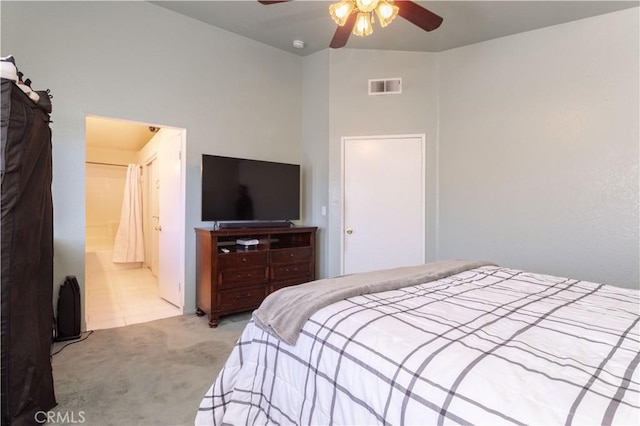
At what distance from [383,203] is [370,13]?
2096mm

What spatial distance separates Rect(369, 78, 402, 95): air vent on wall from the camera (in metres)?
3.67

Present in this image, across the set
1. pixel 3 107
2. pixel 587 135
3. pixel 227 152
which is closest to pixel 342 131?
pixel 227 152

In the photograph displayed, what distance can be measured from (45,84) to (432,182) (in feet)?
12.4

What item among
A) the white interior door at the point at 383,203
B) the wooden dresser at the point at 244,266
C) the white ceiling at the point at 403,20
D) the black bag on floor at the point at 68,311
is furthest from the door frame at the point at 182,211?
the white interior door at the point at 383,203

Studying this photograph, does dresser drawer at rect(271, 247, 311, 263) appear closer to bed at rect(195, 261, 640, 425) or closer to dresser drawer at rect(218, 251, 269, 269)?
dresser drawer at rect(218, 251, 269, 269)

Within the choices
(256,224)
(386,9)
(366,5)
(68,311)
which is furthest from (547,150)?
(68,311)

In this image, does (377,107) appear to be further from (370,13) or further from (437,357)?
(437,357)

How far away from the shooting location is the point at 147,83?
3.05 metres

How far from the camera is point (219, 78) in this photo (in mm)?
3479

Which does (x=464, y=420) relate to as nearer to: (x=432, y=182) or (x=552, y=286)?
(x=552, y=286)

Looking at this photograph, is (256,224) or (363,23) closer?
(363,23)

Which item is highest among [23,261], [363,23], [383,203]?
[363,23]

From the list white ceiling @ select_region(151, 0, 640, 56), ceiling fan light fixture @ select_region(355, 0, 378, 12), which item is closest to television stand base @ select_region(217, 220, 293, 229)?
white ceiling @ select_region(151, 0, 640, 56)

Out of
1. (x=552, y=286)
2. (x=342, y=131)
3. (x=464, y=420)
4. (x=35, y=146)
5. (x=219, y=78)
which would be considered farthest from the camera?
(x=342, y=131)
